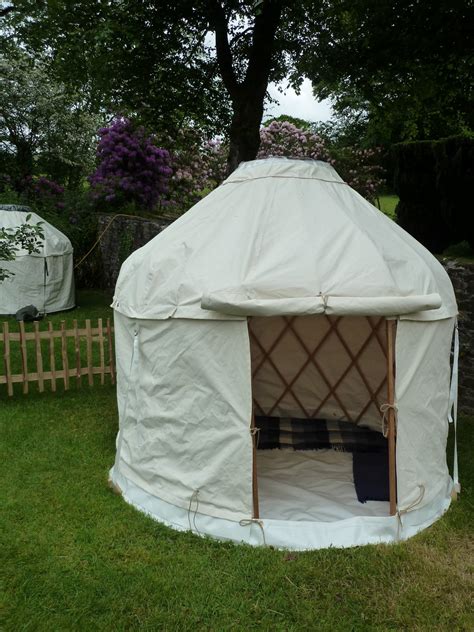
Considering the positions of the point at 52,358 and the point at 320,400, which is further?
the point at 52,358

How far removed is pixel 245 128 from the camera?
22.8 feet

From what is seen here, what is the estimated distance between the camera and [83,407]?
543 centimetres

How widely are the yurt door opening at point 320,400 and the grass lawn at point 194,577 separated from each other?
91cm

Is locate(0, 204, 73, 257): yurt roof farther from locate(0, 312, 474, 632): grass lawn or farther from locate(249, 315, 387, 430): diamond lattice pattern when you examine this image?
locate(0, 312, 474, 632): grass lawn

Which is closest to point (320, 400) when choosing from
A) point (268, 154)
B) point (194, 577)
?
point (194, 577)

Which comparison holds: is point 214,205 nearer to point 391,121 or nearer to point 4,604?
point 4,604

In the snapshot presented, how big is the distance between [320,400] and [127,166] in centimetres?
762

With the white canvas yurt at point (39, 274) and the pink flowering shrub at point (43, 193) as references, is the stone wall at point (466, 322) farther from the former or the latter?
the pink flowering shrub at point (43, 193)

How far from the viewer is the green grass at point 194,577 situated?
103 inches

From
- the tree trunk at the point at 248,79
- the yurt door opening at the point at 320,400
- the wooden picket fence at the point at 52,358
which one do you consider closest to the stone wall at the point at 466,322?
the yurt door opening at the point at 320,400

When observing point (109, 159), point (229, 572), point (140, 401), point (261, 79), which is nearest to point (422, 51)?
point (261, 79)

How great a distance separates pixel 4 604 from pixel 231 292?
1830mm

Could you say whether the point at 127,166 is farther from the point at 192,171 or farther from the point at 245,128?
the point at 245,128

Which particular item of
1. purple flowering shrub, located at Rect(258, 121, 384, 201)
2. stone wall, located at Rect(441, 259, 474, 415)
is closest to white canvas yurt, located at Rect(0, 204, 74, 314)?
purple flowering shrub, located at Rect(258, 121, 384, 201)
